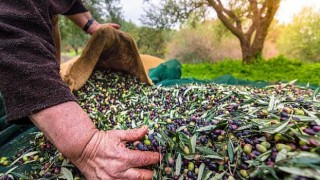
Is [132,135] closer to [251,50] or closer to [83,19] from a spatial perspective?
[83,19]

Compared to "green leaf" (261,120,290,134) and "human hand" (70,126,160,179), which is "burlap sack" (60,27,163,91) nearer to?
"human hand" (70,126,160,179)

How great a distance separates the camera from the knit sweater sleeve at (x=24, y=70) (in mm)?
709

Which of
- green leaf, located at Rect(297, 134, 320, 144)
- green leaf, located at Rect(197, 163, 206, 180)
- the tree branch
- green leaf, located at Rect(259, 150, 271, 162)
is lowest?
green leaf, located at Rect(197, 163, 206, 180)

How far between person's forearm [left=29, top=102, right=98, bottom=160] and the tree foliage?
10.0m

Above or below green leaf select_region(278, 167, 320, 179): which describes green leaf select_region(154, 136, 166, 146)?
below

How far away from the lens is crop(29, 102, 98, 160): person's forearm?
0.70 meters

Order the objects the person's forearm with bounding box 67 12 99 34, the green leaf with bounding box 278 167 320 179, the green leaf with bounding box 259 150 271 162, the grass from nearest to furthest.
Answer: the green leaf with bounding box 278 167 320 179
the green leaf with bounding box 259 150 271 162
the person's forearm with bounding box 67 12 99 34
the grass

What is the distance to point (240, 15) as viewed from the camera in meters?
5.57

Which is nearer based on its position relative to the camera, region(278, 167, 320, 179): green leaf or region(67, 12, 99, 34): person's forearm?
region(278, 167, 320, 179): green leaf

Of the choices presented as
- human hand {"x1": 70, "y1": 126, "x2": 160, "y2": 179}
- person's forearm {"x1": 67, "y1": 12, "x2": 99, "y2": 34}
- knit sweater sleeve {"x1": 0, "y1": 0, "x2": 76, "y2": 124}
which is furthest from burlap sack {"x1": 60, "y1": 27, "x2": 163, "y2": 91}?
human hand {"x1": 70, "y1": 126, "x2": 160, "y2": 179}

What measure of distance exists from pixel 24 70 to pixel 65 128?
176 millimetres

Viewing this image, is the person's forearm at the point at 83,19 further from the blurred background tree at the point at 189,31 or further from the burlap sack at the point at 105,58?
the blurred background tree at the point at 189,31

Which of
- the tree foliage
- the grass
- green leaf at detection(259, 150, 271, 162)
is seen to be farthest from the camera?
the tree foliage

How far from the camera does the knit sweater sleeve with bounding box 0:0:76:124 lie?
71 centimetres
